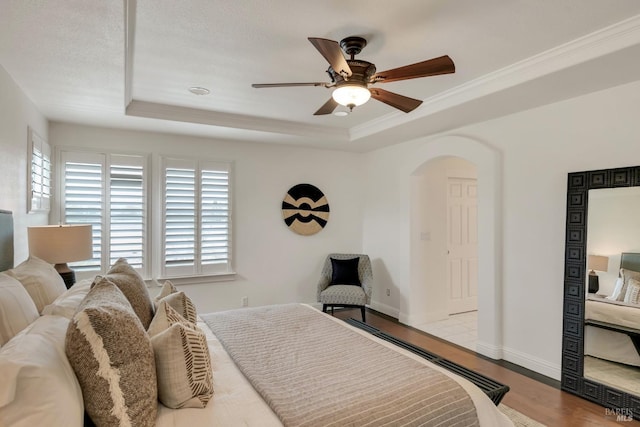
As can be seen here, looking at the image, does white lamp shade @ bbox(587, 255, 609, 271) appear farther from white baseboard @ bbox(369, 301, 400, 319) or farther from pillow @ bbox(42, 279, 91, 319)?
pillow @ bbox(42, 279, 91, 319)

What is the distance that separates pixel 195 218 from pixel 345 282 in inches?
84.3

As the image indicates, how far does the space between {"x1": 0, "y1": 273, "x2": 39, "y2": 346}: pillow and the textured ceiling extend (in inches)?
51.6

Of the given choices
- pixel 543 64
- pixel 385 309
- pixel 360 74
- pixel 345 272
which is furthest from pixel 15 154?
pixel 385 309

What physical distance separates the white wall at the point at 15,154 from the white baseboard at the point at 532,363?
4319mm

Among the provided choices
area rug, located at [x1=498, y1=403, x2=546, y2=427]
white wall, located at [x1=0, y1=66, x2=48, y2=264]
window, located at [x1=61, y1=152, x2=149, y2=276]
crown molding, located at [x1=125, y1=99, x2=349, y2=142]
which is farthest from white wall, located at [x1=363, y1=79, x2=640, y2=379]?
white wall, located at [x1=0, y1=66, x2=48, y2=264]

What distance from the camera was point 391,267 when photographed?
5.18 m

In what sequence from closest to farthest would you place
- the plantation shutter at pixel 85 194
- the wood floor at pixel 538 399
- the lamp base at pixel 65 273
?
the wood floor at pixel 538 399 → the lamp base at pixel 65 273 → the plantation shutter at pixel 85 194

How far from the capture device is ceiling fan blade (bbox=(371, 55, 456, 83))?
2.07 meters

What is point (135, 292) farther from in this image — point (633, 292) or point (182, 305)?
point (633, 292)

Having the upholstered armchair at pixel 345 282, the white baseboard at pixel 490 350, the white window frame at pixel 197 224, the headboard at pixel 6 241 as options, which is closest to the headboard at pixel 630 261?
the white baseboard at pixel 490 350

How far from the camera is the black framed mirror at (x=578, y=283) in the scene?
2836mm

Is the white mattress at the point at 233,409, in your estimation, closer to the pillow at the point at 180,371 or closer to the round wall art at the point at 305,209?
the pillow at the point at 180,371

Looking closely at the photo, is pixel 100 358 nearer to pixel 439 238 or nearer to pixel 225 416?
pixel 225 416

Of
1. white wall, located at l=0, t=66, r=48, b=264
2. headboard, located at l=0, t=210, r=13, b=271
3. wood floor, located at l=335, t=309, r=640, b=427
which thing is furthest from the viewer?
wood floor, located at l=335, t=309, r=640, b=427
